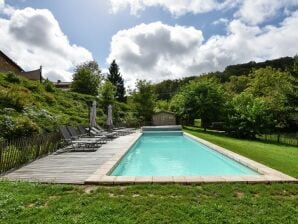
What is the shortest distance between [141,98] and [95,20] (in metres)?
16.2

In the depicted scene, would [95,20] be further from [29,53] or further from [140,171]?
[29,53]

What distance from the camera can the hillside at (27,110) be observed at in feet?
35.4

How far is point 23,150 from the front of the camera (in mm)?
7867

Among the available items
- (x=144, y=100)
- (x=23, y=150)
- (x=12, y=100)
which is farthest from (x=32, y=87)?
(x=23, y=150)

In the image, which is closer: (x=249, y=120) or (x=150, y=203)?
(x=150, y=203)

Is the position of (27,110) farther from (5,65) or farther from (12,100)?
(5,65)

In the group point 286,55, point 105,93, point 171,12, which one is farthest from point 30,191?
point 286,55

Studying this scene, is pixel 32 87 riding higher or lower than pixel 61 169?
higher

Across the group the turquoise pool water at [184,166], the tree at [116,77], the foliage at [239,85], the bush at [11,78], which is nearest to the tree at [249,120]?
the turquoise pool water at [184,166]

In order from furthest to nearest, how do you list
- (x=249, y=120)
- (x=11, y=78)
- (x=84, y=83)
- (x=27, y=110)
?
(x=84, y=83)
(x=11, y=78)
(x=249, y=120)
(x=27, y=110)

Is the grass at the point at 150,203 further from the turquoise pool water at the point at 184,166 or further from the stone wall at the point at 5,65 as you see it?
the stone wall at the point at 5,65

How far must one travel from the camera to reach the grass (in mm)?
4102

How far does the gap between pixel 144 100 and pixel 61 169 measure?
23.7 m

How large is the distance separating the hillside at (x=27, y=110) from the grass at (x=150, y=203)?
18.5ft
